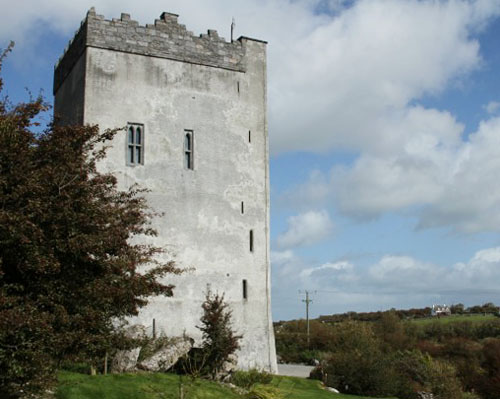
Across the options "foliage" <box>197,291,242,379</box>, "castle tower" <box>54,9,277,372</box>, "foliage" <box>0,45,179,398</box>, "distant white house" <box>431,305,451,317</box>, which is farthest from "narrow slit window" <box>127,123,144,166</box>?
"distant white house" <box>431,305,451,317</box>

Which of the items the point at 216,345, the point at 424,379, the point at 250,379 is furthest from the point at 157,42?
the point at 424,379

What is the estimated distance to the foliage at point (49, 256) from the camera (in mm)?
10375

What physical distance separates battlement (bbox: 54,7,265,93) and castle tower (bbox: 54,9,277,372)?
0.04 metres

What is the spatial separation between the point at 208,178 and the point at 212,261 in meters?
3.52

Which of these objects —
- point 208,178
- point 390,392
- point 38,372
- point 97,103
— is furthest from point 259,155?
point 38,372

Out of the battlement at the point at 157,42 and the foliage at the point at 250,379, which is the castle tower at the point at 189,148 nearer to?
the battlement at the point at 157,42

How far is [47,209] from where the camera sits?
1086 centimetres

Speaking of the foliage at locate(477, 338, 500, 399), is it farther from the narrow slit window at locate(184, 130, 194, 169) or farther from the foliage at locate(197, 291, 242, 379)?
the narrow slit window at locate(184, 130, 194, 169)

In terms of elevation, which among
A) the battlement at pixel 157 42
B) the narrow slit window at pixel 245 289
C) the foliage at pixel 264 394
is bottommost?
the foliage at pixel 264 394

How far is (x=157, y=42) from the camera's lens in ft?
85.5

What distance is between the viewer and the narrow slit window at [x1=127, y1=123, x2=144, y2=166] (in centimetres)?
2472

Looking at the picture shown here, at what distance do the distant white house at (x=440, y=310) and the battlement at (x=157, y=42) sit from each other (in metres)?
53.2

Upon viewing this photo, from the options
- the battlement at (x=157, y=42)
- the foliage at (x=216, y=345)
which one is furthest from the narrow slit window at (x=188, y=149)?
the foliage at (x=216, y=345)

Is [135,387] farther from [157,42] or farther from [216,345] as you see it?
[157,42]
